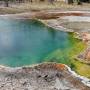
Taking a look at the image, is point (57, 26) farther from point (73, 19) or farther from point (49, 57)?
point (49, 57)

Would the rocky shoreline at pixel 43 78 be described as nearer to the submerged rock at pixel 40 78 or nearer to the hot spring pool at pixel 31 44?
the submerged rock at pixel 40 78

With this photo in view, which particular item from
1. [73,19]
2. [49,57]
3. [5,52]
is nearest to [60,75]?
[49,57]

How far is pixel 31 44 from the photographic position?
3366cm

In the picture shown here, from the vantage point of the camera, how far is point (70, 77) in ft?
68.4

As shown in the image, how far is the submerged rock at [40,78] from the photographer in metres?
19.3

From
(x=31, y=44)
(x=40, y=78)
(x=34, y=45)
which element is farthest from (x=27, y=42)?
(x=40, y=78)

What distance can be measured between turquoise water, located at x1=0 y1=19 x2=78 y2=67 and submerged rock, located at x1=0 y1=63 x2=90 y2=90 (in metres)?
3.36

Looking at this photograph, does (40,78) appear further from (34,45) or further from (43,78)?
(34,45)

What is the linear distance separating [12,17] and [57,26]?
13443mm

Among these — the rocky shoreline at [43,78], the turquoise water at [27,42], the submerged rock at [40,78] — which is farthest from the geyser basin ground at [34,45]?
the submerged rock at [40,78]

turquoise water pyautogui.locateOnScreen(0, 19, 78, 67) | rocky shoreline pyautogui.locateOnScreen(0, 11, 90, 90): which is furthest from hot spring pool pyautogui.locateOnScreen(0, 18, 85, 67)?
rocky shoreline pyautogui.locateOnScreen(0, 11, 90, 90)

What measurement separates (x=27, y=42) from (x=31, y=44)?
1338mm

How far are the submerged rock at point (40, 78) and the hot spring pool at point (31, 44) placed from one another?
3204 millimetres

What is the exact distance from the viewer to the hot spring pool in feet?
89.1
